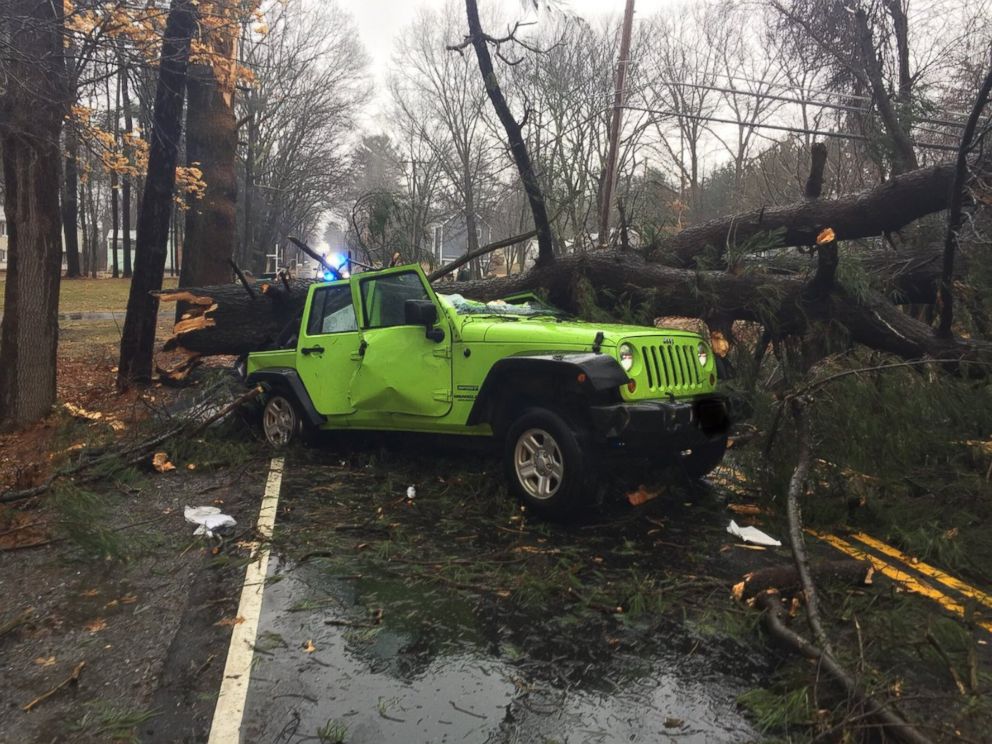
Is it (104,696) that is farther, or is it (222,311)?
(222,311)

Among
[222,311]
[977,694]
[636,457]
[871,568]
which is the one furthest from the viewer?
[222,311]

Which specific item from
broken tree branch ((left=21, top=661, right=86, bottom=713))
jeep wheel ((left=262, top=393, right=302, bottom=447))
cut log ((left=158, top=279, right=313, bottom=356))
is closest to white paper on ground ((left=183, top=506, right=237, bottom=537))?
broken tree branch ((left=21, top=661, right=86, bottom=713))

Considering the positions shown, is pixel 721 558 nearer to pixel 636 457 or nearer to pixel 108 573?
pixel 636 457

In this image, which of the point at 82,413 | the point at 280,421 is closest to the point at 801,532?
the point at 280,421

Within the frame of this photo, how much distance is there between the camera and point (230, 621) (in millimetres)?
3744

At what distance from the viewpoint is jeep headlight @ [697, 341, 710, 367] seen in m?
5.65

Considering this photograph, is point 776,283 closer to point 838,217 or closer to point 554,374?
point 838,217

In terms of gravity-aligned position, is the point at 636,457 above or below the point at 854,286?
below

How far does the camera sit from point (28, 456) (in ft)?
23.7

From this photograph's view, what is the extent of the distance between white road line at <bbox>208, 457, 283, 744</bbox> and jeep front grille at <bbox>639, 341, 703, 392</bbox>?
2708 millimetres

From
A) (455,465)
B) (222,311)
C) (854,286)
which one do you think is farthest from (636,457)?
(222,311)

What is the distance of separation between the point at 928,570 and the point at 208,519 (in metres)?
4.53

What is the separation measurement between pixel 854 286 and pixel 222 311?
7.33m

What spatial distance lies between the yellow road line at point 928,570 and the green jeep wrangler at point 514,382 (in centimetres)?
116
